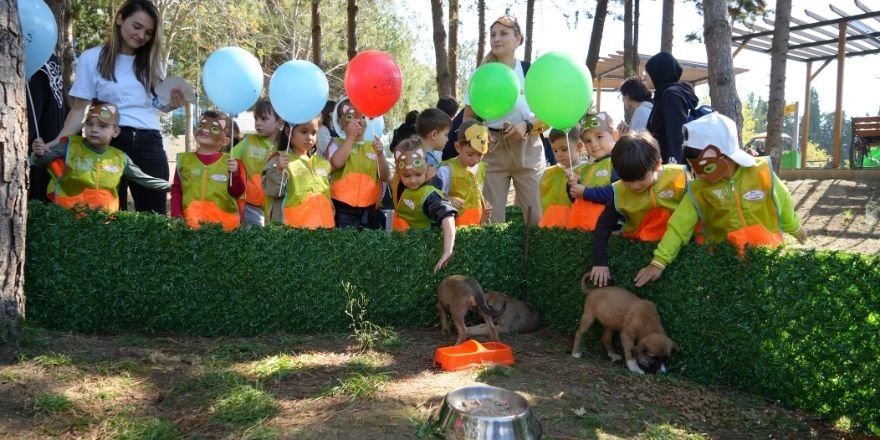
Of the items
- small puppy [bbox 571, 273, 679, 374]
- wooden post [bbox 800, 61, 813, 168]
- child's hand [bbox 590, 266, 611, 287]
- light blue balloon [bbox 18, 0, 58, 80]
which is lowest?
small puppy [bbox 571, 273, 679, 374]

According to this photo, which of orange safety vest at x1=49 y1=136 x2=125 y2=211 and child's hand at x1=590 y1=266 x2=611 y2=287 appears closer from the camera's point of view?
child's hand at x1=590 y1=266 x2=611 y2=287

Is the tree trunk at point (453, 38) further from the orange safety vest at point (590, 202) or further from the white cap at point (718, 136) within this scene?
the white cap at point (718, 136)

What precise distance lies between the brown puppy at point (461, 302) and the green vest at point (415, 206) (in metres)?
0.67

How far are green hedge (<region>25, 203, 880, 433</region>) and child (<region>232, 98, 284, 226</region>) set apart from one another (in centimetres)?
117

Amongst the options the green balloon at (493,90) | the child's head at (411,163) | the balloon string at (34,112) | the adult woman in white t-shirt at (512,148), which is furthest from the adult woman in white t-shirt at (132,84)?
the adult woman in white t-shirt at (512,148)

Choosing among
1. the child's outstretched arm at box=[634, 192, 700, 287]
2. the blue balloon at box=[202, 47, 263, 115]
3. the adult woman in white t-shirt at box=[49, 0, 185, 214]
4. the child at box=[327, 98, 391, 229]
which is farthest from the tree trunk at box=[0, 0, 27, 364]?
the child's outstretched arm at box=[634, 192, 700, 287]

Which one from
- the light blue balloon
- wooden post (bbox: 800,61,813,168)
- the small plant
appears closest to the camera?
the small plant

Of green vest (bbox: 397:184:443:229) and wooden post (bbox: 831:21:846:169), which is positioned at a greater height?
wooden post (bbox: 831:21:846:169)

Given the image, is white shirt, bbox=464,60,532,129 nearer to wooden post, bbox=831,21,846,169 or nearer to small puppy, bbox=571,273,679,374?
small puppy, bbox=571,273,679,374

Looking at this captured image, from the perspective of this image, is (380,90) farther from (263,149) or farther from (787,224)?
(787,224)

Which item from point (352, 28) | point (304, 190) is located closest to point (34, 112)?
point (304, 190)

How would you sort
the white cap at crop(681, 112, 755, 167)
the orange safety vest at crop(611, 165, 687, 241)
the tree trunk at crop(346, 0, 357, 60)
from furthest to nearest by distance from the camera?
the tree trunk at crop(346, 0, 357, 60)
the orange safety vest at crop(611, 165, 687, 241)
the white cap at crop(681, 112, 755, 167)

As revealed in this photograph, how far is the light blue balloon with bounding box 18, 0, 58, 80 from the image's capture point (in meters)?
4.91

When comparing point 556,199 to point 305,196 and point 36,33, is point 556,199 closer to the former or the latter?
point 305,196
